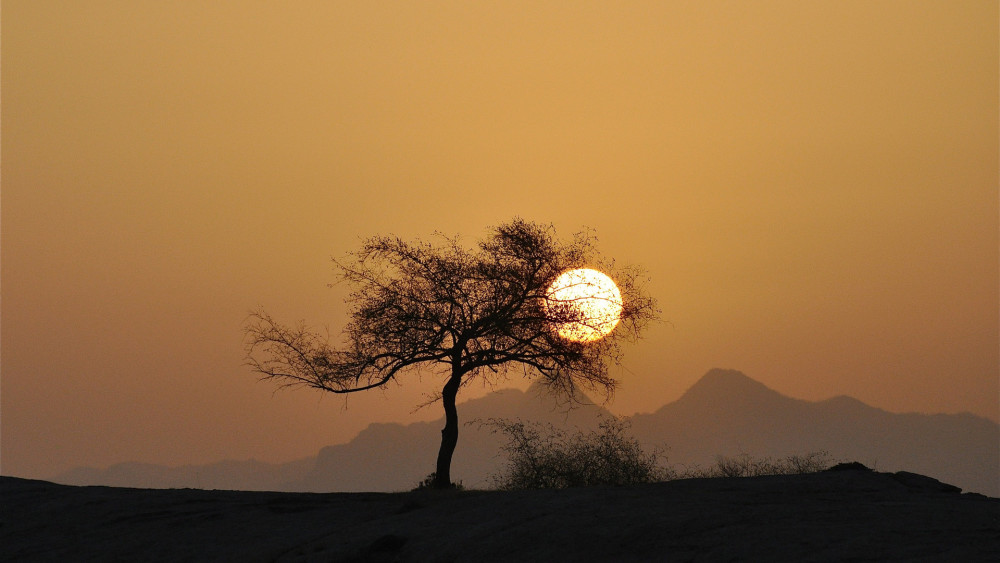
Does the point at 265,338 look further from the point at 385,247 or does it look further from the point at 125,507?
the point at 125,507

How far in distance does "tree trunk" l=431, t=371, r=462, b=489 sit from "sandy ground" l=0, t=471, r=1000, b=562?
7140mm

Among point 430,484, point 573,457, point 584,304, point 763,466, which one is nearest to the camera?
point 430,484

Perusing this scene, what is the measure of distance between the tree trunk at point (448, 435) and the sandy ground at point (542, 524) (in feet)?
23.4

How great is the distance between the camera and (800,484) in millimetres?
21281

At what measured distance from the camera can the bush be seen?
34656 mm

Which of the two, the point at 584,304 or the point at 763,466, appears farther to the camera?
the point at 763,466

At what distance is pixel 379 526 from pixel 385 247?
15910mm

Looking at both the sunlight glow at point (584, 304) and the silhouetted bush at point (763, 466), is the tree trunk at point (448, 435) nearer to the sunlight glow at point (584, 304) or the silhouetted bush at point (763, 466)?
the sunlight glow at point (584, 304)

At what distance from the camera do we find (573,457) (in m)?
35.4

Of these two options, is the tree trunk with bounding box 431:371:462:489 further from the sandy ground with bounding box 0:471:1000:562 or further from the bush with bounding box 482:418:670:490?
the sandy ground with bounding box 0:471:1000:562

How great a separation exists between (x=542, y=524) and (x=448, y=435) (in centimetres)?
1612

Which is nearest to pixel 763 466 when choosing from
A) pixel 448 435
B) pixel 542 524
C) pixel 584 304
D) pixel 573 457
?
pixel 573 457

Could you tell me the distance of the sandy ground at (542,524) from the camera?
50.5 ft

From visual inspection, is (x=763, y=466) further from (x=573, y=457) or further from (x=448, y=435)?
(x=448, y=435)
